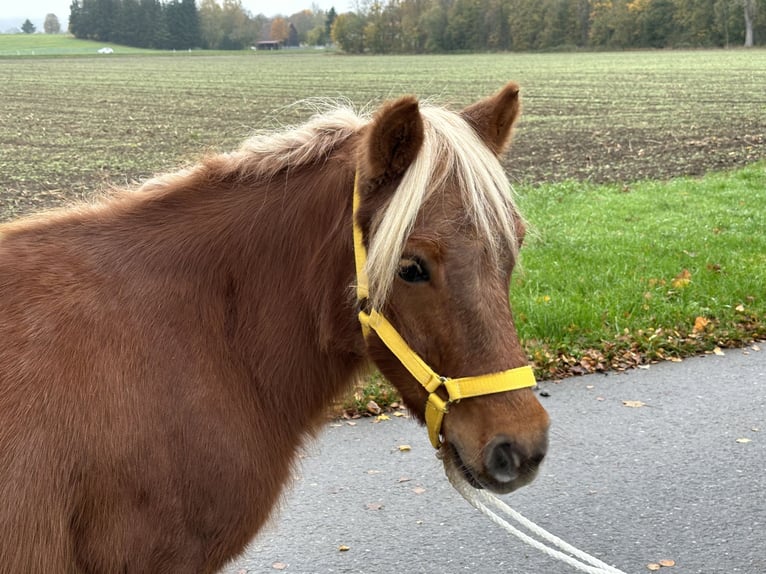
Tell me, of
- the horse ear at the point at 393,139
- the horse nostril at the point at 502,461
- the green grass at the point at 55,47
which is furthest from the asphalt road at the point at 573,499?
the green grass at the point at 55,47

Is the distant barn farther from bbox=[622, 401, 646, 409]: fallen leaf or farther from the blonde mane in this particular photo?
the blonde mane

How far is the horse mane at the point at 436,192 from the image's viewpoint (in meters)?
2.18

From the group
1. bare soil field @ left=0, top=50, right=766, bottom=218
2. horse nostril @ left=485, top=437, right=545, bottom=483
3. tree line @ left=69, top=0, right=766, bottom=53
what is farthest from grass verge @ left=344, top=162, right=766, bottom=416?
tree line @ left=69, top=0, right=766, bottom=53

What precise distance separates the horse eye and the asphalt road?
1.15m

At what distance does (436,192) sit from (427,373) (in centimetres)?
55

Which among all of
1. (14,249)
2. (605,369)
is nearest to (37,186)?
(605,369)

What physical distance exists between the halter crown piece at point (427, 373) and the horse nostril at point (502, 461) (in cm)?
16

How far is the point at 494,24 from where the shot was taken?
8538cm

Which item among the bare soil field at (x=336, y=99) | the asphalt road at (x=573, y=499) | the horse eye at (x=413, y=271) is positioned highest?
the horse eye at (x=413, y=271)

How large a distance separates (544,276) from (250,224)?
519 cm

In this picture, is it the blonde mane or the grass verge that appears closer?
the blonde mane

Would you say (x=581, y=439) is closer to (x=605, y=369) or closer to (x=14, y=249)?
(x=605, y=369)

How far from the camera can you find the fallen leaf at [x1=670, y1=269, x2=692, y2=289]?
704 cm

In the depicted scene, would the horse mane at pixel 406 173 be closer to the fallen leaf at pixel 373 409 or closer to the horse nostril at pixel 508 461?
the horse nostril at pixel 508 461
